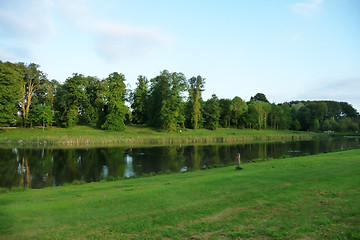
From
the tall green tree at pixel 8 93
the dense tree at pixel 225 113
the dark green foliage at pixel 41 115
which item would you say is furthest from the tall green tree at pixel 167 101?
the tall green tree at pixel 8 93

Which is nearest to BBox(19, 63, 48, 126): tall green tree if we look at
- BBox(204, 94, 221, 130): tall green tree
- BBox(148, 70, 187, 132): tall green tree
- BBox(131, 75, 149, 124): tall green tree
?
BBox(131, 75, 149, 124): tall green tree

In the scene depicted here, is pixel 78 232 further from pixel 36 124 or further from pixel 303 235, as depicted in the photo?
pixel 36 124

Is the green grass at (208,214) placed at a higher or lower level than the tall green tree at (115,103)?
lower

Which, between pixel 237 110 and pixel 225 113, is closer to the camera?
pixel 237 110

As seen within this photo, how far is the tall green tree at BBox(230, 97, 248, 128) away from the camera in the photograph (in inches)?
3639

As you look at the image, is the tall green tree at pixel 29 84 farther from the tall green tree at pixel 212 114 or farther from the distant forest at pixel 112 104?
the tall green tree at pixel 212 114

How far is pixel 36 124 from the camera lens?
66.5 metres

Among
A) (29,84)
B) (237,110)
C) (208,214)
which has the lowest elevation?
(208,214)

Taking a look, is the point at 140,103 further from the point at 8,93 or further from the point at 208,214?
the point at 208,214

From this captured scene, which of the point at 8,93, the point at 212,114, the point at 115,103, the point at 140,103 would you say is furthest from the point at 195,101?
the point at 8,93

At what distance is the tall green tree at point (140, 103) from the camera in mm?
83062

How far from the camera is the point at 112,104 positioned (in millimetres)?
69375

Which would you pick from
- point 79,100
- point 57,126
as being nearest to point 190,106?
point 79,100

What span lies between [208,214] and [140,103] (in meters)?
77.0
